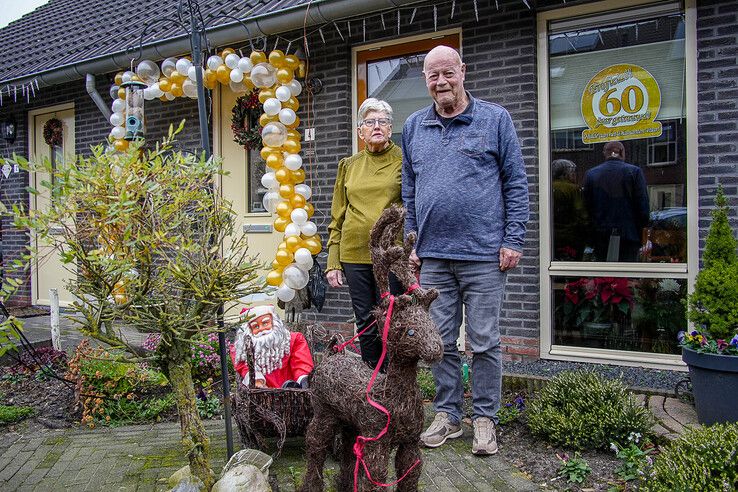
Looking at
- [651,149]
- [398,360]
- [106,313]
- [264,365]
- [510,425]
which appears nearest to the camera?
[398,360]

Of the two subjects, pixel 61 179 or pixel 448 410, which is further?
pixel 448 410

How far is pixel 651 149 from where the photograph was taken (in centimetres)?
476

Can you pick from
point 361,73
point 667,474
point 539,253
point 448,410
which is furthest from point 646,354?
point 361,73

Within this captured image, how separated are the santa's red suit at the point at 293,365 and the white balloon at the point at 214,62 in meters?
3.47

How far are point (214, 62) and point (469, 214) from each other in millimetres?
3746

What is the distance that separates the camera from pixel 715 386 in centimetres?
340

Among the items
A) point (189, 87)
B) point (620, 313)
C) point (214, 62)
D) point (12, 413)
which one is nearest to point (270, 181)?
point (214, 62)

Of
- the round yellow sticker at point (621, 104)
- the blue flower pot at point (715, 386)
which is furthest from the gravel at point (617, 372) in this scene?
the round yellow sticker at point (621, 104)

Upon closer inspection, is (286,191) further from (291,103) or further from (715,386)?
(715,386)

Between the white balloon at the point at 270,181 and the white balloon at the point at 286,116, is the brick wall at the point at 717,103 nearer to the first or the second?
the white balloon at the point at 286,116

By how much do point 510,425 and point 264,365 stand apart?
1.60m

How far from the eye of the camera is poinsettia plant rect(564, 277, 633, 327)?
4934mm

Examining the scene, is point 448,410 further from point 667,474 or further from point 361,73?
point 361,73

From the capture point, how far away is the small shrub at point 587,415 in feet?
11.0
